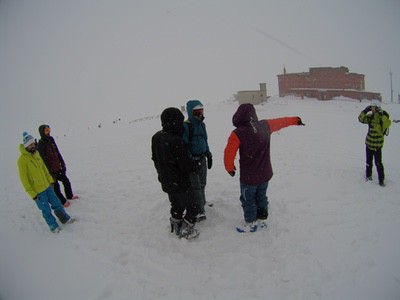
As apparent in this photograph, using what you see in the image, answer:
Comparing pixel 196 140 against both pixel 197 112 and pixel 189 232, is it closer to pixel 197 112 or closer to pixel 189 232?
pixel 197 112

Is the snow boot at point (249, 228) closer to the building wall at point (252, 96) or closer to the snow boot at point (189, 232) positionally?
the snow boot at point (189, 232)

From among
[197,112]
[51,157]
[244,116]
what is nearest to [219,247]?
[244,116]

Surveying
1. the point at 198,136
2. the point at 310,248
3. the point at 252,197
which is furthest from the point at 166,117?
the point at 310,248

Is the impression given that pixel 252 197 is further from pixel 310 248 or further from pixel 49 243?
pixel 49 243

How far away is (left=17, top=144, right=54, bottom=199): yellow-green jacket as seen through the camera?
4.99 metres

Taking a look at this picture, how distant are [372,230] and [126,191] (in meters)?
6.42

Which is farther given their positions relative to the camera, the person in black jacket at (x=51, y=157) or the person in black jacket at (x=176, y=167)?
the person in black jacket at (x=51, y=157)

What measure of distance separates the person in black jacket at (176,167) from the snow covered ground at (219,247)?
388mm

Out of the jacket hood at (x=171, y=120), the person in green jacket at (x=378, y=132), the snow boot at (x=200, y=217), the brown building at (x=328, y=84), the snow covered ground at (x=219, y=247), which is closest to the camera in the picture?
the snow covered ground at (x=219, y=247)

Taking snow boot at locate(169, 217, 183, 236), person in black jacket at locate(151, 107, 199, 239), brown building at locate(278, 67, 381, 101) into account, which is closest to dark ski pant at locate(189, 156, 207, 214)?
person in black jacket at locate(151, 107, 199, 239)

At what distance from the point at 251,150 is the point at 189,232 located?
6.77ft

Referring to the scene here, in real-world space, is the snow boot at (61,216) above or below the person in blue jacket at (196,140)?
below

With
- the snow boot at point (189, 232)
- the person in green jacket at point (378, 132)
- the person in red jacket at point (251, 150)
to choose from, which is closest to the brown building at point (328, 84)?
the person in green jacket at point (378, 132)

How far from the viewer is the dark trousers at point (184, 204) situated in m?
4.69
